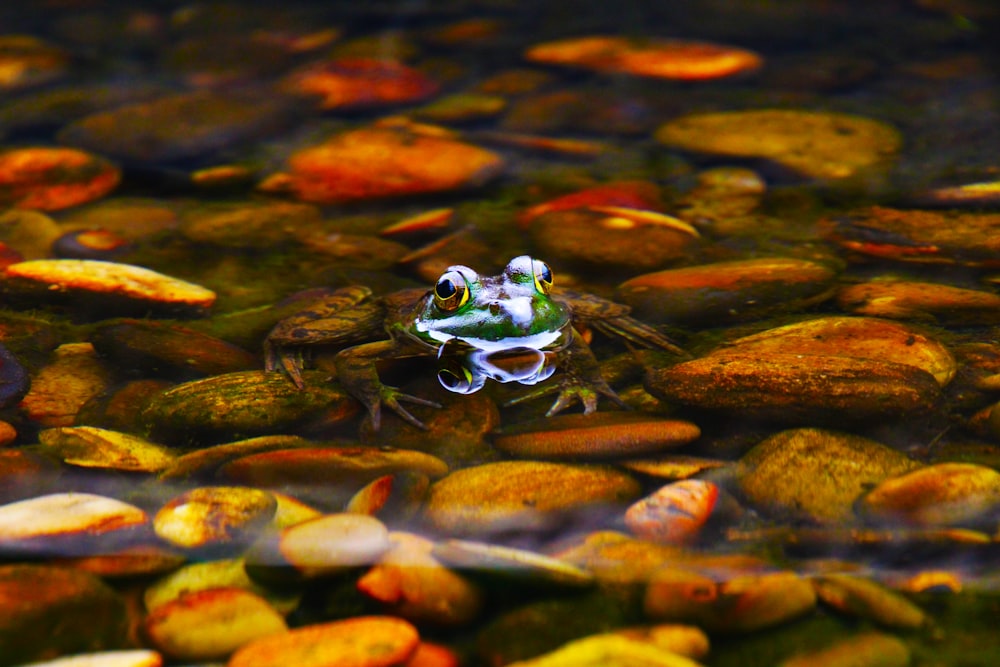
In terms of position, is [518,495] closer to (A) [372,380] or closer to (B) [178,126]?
(A) [372,380]

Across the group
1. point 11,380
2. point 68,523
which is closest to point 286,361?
point 11,380

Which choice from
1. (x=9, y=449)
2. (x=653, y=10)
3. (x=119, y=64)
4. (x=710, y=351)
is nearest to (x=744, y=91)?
(x=653, y=10)

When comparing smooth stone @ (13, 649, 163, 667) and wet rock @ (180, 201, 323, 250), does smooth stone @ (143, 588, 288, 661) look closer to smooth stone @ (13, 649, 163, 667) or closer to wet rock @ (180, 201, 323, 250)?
smooth stone @ (13, 649, 163, 667)

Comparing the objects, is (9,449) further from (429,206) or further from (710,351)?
(429,206)

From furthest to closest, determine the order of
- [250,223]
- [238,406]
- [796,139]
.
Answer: [796,139], [250,223], [238,406]

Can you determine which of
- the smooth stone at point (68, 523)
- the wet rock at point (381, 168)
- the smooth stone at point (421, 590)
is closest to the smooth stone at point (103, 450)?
the smooth stone at point (68, 523)
